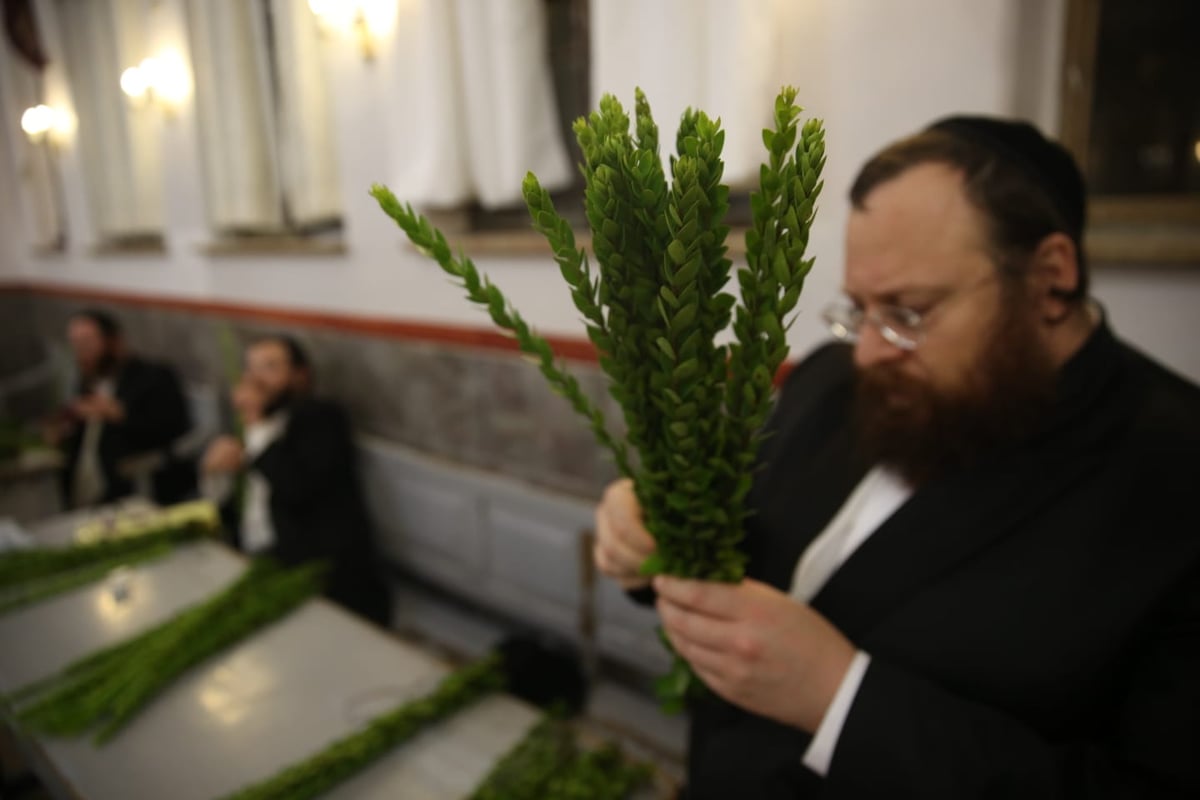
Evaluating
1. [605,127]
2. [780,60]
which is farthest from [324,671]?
[780,60]

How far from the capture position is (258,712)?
4.64ft

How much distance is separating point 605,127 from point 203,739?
139 centimetres

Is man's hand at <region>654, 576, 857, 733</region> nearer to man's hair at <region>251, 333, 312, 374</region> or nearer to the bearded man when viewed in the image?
the bearded man

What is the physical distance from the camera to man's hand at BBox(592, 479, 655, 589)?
41.8 inches

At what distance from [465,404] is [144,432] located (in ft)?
8.82

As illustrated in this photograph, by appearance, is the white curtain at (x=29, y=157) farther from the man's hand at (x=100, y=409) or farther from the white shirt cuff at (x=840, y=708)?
the white shirt cuff at (x=840, y=708)

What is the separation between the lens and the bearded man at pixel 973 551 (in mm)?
866

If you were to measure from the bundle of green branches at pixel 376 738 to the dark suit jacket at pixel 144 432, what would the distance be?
11.7 ft

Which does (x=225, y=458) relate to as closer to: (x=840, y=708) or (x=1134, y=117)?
(x=840, y=708)

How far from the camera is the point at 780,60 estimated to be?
1.88 metres

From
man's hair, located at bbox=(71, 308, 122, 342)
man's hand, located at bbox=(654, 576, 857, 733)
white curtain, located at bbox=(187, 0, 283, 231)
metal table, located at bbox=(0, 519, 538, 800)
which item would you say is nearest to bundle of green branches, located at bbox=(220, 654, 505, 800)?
metal table, located at bbox=(0, 519, 538, 800)

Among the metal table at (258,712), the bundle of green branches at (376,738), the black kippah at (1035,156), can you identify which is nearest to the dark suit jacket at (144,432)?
the metal table at (258,712)

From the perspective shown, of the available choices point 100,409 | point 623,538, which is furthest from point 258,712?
point 100,409

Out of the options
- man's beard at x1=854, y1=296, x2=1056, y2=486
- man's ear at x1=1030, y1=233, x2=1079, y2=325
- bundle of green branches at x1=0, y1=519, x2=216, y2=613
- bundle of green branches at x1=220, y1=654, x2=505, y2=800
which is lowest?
bundle of green branches at x1=0, y1=519, x2=216, y2=613
